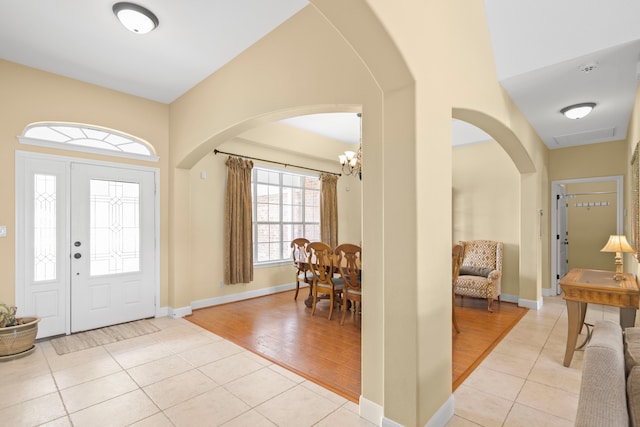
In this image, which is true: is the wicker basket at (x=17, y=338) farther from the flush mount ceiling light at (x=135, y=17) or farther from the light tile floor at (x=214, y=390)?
the flush mount ceiling light at (x=135, y=17)

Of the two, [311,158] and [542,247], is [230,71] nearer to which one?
[311,158]

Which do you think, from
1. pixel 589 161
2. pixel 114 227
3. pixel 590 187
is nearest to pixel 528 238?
pixel 589 161

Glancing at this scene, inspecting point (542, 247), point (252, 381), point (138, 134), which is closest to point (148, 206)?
point (138, 134)

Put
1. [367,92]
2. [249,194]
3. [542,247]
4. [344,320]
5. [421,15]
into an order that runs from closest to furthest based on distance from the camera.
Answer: [421,15]
[367,92]
[344,320]
[249,194]
[542,247]

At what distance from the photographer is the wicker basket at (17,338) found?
9.89 feet

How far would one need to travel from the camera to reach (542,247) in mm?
5699

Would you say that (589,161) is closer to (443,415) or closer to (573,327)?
(573,327)

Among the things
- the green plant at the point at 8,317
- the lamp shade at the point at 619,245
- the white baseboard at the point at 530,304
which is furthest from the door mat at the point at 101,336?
the white baseboard at the point at 530,304

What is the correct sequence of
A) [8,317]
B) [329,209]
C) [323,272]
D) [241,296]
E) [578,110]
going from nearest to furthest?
[8,317] < [578,110] < [323,272] < [241,296] < [329,209]

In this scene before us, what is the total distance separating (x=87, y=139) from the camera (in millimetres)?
3975

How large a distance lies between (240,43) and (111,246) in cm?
300

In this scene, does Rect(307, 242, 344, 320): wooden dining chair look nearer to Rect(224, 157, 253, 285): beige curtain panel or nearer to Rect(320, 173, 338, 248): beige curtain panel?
Rect(224, 157, 253, 285): beige curtain panel

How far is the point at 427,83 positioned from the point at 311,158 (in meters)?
4.54

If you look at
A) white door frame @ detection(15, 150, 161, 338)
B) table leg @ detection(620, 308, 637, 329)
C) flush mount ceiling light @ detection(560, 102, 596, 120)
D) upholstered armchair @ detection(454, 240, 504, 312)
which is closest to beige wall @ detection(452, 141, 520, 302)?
upholstered armchair @ detection(454, 240, 504, 312)
